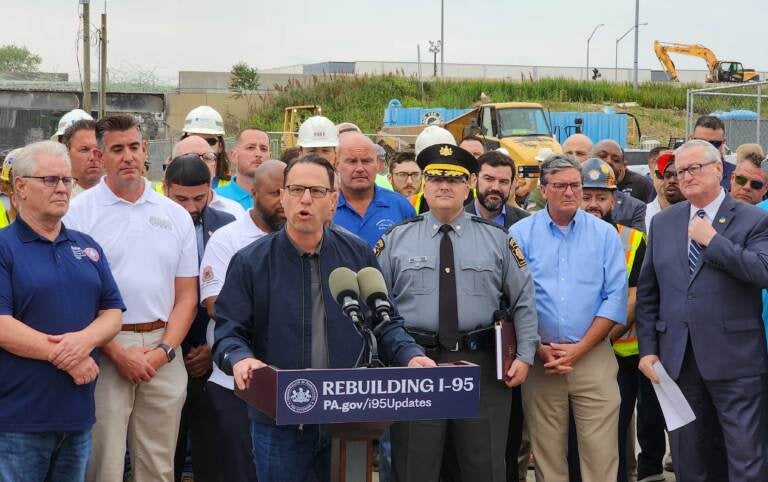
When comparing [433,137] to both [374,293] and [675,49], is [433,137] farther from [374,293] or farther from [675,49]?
[675,49]

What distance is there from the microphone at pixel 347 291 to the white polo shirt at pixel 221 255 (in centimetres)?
199

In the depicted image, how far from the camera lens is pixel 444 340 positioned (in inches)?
213

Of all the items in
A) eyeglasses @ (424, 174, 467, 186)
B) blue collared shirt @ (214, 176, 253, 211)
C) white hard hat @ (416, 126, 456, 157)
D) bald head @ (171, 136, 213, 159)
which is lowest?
blue collared shirt @ (214, 176, 253, 211)

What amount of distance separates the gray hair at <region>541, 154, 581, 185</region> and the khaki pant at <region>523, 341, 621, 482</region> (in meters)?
1.13

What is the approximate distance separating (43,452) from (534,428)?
3020mm

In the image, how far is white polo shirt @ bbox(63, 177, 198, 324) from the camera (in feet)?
17.5

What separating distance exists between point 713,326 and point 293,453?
9.27 ft

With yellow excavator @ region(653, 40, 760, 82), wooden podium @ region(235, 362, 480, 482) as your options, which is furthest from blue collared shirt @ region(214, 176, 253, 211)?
yellow excavator @ region(653, 40, 760, 82)

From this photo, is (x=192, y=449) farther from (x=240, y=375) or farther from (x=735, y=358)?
(x=735, y=358)

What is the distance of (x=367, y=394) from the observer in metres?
3.37

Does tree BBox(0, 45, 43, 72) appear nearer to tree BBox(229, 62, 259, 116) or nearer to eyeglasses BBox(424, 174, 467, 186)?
tree BBox(229, 62, 259, 116)

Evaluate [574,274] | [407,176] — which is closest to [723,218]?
[574,274]

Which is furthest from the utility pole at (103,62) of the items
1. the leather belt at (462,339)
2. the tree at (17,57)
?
the tree at (17,57)

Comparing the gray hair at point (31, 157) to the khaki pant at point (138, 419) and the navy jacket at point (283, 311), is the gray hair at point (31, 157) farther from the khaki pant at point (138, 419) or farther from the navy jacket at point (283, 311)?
the navy jacket at point (283, 311)
